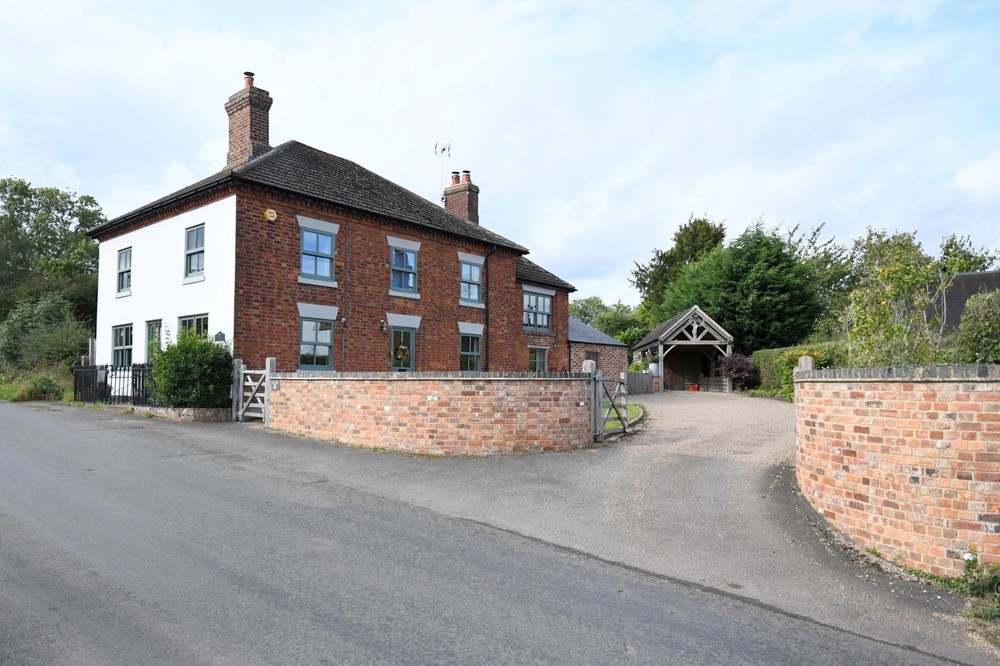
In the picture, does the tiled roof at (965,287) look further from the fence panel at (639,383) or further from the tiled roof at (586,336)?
the tiled roof at (586,336)

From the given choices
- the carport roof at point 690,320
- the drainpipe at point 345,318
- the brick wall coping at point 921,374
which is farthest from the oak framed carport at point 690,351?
the brick wall coping at point 921,374

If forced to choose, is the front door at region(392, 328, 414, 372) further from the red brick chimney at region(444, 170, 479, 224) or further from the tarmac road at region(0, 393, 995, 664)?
the tarmac road at region(0, 393, 995, 664)

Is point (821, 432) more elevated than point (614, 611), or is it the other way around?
point (821, 432)

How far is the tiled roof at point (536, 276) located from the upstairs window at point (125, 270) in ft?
42.5

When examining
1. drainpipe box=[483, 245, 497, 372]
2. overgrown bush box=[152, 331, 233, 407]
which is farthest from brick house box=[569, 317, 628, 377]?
overgrown bush box=[152, 331, 233, 407]

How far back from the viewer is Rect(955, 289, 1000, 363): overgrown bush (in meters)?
6.73

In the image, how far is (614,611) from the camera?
443cm

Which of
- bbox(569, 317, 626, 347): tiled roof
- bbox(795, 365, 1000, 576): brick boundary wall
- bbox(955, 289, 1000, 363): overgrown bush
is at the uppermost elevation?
bbox(569, 317, 626, 347): tiled roof

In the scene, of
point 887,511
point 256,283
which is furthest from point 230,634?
point 256,283

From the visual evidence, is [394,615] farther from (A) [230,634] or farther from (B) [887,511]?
(B) [887,511]

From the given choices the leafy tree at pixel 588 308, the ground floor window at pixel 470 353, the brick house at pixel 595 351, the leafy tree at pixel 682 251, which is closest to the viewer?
the ground floor window at pixel 470 353

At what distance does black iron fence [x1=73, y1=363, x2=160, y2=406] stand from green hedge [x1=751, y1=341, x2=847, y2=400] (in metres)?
18.7

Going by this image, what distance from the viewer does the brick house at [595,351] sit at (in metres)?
29.0

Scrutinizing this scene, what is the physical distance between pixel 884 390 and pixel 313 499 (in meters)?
6.26
